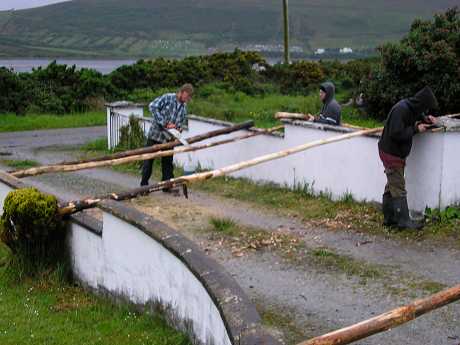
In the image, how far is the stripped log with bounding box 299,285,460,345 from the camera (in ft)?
15.4

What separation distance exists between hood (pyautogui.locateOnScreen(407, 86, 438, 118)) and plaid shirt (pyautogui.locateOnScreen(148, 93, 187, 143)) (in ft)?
14.4

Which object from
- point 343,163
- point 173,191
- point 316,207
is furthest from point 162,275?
point 173,191

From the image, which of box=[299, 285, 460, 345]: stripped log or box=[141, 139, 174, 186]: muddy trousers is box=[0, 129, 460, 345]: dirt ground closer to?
box=[141, 139, 174, 186]: muddy trousers

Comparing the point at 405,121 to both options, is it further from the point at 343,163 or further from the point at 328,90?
the point at 328,90

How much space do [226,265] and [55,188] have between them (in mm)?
6244

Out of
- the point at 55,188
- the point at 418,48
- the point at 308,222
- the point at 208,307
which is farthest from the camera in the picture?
the point at 418,48

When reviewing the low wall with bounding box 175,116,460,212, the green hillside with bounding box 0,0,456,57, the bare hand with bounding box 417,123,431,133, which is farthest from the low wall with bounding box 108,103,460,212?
the green hillside with bounding box 0,0,456,57

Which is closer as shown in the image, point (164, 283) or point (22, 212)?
point (164, 283)

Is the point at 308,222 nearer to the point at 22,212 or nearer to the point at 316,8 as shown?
the point at 22,212

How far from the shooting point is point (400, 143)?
949cm

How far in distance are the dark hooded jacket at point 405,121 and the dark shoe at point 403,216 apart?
535 millimetres

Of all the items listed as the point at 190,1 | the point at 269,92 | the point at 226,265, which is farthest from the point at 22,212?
the point at 190,1

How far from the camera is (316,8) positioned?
145000 millimetres

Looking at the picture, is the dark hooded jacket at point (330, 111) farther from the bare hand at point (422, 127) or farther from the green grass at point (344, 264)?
the green grass at point (344, 264)
